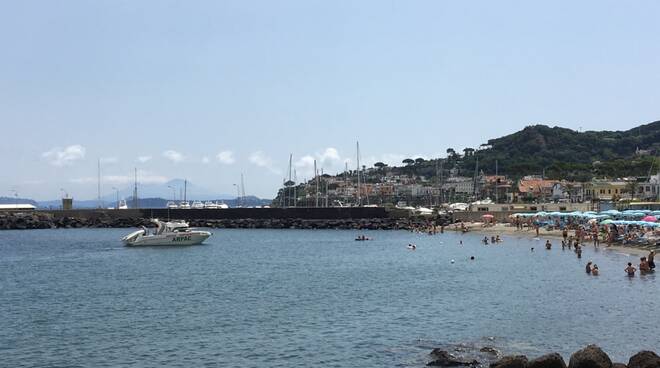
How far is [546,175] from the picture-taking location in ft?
634

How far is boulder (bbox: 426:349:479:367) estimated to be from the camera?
2331 centimetres

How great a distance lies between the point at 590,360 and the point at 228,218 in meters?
118

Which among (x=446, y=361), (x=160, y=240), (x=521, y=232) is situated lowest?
(x=446, y=361)

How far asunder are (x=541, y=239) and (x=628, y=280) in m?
34.5

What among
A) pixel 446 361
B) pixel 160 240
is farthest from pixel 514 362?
pixel 160 240

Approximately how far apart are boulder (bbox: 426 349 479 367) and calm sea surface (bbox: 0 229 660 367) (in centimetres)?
63

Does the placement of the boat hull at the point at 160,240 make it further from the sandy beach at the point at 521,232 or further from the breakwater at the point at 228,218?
the breakwater at the point at 228,218

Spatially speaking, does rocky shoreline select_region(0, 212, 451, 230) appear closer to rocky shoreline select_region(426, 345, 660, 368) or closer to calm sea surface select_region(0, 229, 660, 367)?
calm sea surface select_region(0, 229, 660, 367)

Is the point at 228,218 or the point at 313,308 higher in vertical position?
the point at 228,218

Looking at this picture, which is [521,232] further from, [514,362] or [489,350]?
[514,362]

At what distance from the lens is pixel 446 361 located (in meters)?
23.5

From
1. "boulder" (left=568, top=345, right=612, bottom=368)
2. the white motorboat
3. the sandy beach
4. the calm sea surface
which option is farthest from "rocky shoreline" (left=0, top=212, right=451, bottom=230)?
"boulder" (left=568, top=345, right=612, bottom=368)

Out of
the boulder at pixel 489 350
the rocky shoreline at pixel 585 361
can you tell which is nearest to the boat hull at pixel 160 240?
the boulder at pixel 489 350

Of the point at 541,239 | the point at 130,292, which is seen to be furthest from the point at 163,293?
the point at 541,239
